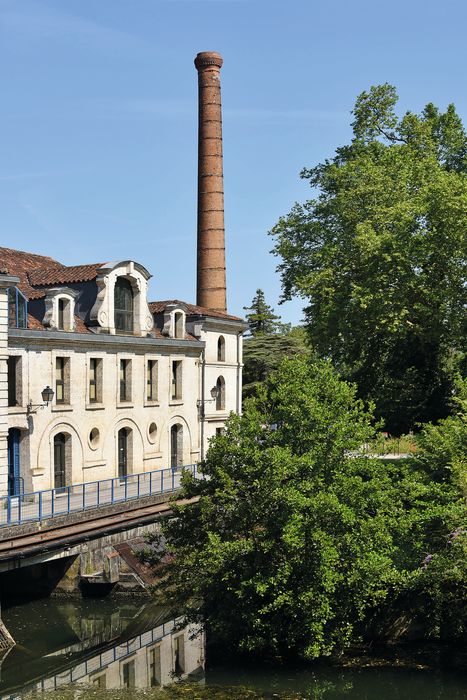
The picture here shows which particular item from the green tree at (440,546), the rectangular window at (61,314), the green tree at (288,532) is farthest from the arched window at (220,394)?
the green tree at (288,532)

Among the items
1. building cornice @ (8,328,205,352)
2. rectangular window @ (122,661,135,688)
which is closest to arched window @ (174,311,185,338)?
building cornice @ (8,328,205,352)

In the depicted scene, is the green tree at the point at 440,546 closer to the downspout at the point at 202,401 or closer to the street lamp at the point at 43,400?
the street lamp at the point at 43,400

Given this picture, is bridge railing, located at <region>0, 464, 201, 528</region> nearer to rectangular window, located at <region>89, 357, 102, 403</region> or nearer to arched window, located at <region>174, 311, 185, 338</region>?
rectangular window, located at <region>89, 357, 102, 403</region>

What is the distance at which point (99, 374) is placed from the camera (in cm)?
3828

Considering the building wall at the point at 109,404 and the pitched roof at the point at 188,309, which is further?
the pitched roof at the point at 188,309

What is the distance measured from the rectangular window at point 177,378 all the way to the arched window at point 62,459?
340 inches

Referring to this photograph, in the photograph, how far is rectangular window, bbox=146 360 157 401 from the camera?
4209 centimetres

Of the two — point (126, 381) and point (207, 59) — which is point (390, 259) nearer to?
point (126, 381)

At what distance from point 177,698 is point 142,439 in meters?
20.2

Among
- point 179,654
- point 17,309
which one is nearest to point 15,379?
point 17,309

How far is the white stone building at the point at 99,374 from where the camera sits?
33.7 m

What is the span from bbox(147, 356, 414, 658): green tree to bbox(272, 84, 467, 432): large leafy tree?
12877 mm

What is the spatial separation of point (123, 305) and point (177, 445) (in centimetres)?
800

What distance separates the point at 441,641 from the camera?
25047mm
